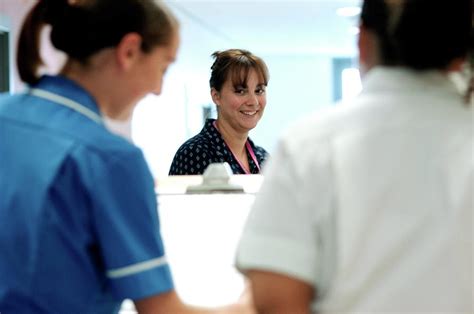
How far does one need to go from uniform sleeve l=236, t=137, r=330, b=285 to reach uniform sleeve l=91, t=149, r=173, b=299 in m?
0.26

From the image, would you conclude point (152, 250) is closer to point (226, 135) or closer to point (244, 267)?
point (244, 267)

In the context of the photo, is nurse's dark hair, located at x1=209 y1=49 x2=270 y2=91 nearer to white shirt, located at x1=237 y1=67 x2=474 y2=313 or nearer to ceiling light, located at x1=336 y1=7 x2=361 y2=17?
white shirt, located at x1=237 y1=67 x2=474 y2=313

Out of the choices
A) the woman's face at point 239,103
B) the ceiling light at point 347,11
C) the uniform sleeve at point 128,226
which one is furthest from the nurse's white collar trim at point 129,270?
the ceiling light at point 347,11

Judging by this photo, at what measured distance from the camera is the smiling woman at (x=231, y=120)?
239cm

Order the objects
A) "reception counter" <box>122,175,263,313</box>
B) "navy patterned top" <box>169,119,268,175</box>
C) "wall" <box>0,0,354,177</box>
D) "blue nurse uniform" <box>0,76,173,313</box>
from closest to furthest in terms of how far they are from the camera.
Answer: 1. "blue nurse uniform" <box>0,76,173,313</box>
2. "reception counter" <box>122,175,263,313</box>
3. "navy patterned top" <box>169,119,268,175</box>
4. "wall" <box>0,0,354,177</box>

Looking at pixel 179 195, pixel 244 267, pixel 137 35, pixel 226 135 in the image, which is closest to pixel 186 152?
pixel 226 135

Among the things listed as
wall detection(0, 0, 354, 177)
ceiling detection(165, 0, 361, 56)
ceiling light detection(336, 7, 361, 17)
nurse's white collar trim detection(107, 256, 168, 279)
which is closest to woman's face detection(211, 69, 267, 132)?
wall detection(0, 0, 354, 177)

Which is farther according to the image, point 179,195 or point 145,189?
point 179,195

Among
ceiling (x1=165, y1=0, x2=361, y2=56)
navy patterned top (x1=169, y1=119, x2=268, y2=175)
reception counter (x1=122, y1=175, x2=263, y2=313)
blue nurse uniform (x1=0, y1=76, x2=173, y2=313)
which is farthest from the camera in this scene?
ceiling (x1=165, y1=0, x2=361, y2=56)

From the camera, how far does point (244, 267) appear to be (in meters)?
0.73

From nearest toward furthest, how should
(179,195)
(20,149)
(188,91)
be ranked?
1. (20,149)
2. (179,195)
3. (188,91)

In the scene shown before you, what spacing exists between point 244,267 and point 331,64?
8.48 metres

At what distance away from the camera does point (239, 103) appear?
98.3 inches

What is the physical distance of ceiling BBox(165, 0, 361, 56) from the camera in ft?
17.6
